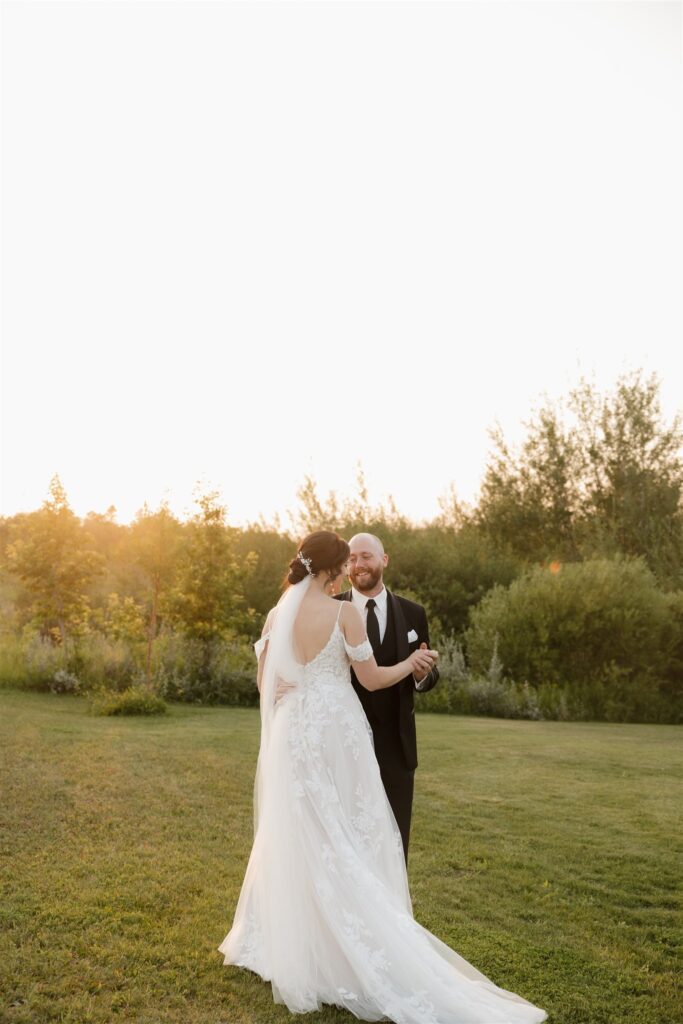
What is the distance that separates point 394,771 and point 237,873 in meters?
1.79

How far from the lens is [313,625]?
15.4ft

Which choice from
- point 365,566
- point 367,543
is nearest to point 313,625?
point 365,566

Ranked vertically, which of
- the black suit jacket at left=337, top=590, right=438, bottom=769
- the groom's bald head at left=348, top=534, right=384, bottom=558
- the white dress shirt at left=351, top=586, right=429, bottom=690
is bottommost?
the black suit jacket at left=337, top=590, right=438, bottom=769

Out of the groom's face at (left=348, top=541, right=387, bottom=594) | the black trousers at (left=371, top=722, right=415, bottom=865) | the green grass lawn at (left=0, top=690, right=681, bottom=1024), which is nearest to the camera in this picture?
the green grass lawn at (left=0, top=690, right=681, bottom=1024)

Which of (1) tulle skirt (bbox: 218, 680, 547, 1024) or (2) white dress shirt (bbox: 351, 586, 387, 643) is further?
(2) white dress shirt (bbox: 351, 586, 387, 643)

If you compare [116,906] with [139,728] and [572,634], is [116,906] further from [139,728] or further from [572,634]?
[572,634]

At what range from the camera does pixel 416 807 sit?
345 inches

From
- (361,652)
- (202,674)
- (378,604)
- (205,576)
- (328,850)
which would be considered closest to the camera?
(328,850)

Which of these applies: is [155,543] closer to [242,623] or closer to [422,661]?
[242,623]

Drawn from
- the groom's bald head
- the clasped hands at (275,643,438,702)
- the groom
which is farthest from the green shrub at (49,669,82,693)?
the clasped hands at (275,643,438,702)

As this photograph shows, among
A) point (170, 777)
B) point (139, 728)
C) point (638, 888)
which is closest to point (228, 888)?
point (638, 888)

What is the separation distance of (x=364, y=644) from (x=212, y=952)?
6.30ft

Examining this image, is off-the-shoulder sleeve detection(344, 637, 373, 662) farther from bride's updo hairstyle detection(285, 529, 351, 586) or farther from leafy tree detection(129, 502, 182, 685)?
leafy tree detection(129, 502, 182, 685)

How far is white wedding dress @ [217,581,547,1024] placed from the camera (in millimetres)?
4141
